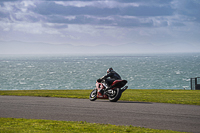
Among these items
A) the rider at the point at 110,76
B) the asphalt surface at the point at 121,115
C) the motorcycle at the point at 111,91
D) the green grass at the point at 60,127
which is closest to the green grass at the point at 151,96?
the motorcycle at the point at 111,91

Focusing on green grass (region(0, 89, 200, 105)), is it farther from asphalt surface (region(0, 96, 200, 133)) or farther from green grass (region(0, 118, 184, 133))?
green grass (region(0, 118, 184, 133))

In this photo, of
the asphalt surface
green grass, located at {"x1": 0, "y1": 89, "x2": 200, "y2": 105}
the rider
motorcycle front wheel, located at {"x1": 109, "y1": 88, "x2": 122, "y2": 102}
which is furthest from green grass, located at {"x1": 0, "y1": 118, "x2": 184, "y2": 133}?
green grass, located at {"x1": 0, "y1": 89, "x2": 200, "y2": 105}

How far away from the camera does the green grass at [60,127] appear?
28.6ft

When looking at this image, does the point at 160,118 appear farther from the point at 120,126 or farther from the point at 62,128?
the point at 62,128

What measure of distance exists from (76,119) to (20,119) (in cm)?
209

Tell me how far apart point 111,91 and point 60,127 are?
749 cm

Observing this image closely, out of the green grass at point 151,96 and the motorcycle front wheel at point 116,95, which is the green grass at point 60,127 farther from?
the green grass at point 151,96

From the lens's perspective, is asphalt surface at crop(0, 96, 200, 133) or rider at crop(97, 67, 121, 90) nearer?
asphalt surface at crop(0, 96, 200, 133)

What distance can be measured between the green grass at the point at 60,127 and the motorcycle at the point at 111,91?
6.30m

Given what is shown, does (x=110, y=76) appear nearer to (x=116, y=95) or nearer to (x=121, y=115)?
(x=116, y=95)

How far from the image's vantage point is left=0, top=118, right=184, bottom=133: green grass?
872 cm

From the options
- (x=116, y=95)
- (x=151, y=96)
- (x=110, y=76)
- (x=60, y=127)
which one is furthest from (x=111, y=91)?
(x=60, y=127)

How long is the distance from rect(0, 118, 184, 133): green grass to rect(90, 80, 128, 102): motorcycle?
20.7 feet

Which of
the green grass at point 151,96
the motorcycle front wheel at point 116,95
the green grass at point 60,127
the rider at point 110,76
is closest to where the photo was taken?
the green grass at point 60,127
